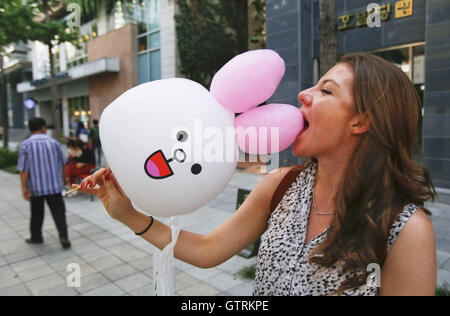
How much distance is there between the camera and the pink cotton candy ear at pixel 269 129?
3.65ft

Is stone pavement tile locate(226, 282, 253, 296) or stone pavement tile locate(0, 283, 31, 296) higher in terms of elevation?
stone pavement tile locate(0, 283, 31, 296)

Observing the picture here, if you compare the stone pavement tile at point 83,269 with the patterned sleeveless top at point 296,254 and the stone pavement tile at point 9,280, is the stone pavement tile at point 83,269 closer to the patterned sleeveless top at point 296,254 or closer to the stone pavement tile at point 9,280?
the stone pavement tile at point 9,280

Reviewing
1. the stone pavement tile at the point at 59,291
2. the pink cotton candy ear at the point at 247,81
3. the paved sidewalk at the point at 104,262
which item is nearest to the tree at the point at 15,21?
the paved sidewalk at the point at 104,262

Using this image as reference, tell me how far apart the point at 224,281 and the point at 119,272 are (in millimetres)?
1309

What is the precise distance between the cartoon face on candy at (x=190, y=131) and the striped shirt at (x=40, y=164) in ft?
13.5

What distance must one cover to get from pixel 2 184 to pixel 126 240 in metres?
7.31

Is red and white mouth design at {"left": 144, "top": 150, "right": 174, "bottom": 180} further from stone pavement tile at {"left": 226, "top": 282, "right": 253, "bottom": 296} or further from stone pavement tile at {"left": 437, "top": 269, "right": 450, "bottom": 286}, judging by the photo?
stone pavement tile at {"left": 226, "top": 282, "right": 253, "bottom": 296}

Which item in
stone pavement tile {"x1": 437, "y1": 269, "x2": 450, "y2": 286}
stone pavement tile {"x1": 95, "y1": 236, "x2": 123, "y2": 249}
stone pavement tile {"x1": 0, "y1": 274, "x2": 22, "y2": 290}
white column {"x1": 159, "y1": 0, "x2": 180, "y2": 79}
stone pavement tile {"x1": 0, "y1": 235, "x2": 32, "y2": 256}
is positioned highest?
white column {"x1": 159, "y1": 0, "x2": 180, "y2": 79}

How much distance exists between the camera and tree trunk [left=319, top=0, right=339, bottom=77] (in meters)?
→ 2.87

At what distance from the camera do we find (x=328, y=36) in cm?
291

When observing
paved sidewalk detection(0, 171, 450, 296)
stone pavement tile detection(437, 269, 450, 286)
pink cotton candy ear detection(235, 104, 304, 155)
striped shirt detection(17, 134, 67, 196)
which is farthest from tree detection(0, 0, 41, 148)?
stone pavement tile detection(437, 269, 450, 286)

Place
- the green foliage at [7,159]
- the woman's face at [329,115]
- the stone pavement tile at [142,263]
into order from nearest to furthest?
the woman's face at [329,115]
the stone pavement tile at [142,263]
the green foliage at [7,159]

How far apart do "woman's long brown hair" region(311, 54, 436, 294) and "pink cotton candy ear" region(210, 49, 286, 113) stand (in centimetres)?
29

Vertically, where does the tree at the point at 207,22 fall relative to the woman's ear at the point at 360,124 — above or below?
above
